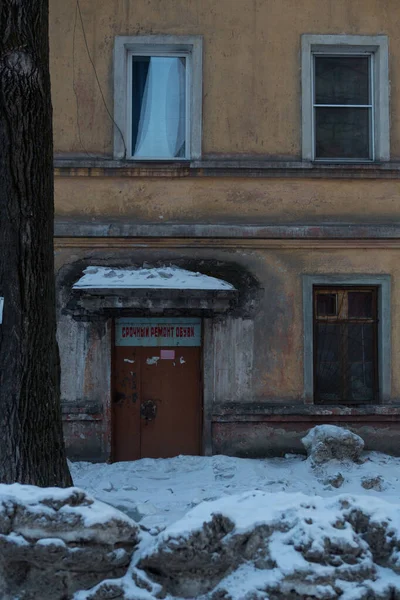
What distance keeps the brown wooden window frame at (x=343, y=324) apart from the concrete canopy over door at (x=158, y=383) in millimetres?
1540

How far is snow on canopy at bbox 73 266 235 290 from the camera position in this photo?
8289 millimetres

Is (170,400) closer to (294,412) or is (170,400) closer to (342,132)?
(294,412)

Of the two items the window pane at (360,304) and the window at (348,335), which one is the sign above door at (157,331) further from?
the window pane at (360,304)

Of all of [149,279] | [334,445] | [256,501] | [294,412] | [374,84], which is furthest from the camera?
[374,84]

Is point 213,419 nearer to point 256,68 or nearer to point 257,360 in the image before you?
point 257,360

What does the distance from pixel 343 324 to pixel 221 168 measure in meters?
2.56

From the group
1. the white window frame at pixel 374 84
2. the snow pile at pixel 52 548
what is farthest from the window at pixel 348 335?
the snow pile at pixel 52 548

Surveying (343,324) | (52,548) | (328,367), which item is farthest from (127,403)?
(52,548)

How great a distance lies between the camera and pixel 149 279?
8492mm

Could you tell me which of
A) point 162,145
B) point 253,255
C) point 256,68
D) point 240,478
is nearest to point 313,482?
point 240,478

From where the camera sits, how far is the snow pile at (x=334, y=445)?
812 cm

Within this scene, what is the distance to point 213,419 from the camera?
8711mm

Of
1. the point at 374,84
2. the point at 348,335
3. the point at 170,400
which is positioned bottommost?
the point at 170,400

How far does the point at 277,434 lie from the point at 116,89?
4.87 metres
